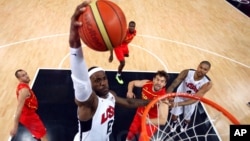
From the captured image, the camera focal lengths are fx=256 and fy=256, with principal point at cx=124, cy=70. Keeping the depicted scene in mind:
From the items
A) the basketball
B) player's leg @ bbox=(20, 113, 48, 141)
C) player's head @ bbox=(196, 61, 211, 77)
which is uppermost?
the basketball

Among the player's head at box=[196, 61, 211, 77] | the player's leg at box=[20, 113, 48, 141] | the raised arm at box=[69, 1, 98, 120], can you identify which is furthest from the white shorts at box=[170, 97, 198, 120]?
the raised arm at box=[69, 1, 98, 120]

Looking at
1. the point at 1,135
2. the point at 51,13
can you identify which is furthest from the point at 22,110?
the point at 51,13

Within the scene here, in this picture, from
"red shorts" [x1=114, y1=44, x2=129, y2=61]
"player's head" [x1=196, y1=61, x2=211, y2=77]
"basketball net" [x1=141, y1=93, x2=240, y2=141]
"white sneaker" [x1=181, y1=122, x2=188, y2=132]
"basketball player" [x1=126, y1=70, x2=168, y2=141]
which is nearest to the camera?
"basketball player" [x1=126, y1=70, x2=168, y2=141]

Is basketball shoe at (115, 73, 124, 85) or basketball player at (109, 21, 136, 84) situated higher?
basketball player at (109, 21, 136, 84)

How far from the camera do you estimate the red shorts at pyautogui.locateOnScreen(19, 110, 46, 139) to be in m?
3.37

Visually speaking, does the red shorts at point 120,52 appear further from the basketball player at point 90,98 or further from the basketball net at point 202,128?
the basketball player at point 90,98

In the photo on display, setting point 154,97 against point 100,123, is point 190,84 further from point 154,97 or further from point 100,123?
point 100,123

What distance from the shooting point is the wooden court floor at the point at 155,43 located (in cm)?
552

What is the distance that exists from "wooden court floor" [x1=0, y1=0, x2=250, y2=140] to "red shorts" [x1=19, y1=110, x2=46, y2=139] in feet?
2.75

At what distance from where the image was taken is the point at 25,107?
10.9ft

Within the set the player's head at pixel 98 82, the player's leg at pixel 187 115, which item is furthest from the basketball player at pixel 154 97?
the player's head at pixel 98 82

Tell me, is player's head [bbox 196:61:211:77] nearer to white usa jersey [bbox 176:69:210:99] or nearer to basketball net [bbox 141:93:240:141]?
white usa jersey [bbox 176:69:210:99]

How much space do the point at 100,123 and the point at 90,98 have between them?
0.53 m

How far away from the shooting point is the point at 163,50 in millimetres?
7102
